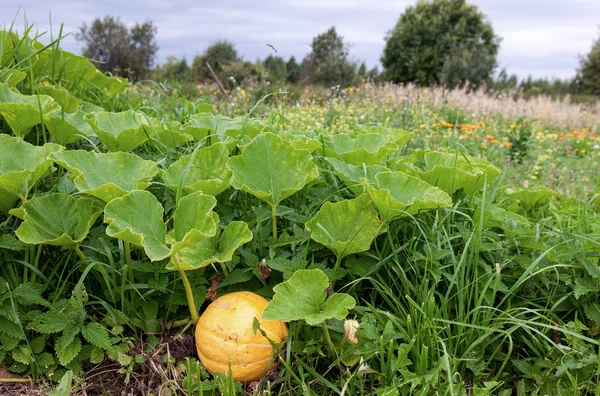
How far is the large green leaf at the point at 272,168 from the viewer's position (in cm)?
171

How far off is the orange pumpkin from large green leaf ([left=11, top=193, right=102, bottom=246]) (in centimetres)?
50

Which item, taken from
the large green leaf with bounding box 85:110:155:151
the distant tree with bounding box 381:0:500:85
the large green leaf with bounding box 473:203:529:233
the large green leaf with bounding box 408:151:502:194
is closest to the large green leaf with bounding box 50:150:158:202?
the large green leaf with bounding box 85:110:155:151

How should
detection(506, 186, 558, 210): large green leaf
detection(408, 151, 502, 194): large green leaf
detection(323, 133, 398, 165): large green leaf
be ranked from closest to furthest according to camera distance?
detection(408, 151, 502, 194): large green leaf, detection(323, 133, 398, 165): large green leaf, detection(506, 186, 558, 210): large green leaf

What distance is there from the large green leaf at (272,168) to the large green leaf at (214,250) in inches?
7.7

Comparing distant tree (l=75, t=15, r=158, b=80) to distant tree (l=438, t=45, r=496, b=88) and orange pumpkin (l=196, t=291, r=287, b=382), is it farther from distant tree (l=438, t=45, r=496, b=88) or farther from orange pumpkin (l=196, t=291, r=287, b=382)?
orange pumpkin (l=196, t=291, r=287, b=382)

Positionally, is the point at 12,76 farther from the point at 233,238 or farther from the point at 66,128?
the point at 233,238

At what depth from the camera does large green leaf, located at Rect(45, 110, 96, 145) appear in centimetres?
214

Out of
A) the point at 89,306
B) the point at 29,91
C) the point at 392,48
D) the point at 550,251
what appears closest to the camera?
the point at 89,306

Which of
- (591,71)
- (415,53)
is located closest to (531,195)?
(415,53)

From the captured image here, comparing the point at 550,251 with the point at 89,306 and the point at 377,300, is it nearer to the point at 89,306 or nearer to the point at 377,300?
the point at 377,300

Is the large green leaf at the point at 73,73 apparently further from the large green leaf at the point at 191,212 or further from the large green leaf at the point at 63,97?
the large green leaf at the point at 191,212

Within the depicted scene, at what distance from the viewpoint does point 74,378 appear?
5.55 feet

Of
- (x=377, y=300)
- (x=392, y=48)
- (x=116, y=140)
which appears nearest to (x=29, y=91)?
(x=116, y=140)

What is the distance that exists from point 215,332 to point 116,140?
920 millimetres
